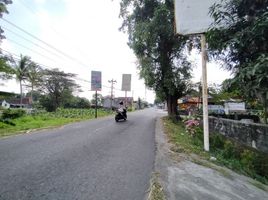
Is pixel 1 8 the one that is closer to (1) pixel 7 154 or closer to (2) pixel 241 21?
(1) pixel 7 154

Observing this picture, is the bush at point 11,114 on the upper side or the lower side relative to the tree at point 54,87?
lower

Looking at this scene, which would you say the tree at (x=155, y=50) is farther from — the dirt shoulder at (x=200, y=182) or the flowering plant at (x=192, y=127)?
the dirt shoulder at (x=200, y=182)

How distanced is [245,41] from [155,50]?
19.7 metres

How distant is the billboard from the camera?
34.9 m

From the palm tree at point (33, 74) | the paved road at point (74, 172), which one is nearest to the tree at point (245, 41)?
the paved road at point (74, 172)

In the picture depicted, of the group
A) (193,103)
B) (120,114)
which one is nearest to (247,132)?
(120,114)

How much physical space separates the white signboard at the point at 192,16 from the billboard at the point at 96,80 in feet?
88.1

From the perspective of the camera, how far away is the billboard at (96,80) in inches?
1374

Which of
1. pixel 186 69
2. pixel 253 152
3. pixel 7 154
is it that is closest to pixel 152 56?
pixel 186 69

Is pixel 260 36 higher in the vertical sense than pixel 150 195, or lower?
higher

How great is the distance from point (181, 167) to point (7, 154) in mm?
4959

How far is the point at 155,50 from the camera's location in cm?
2431

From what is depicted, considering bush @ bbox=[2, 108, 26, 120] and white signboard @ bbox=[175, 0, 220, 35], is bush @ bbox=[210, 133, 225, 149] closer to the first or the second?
white signboard @ bbox=[175, 0, 220, 35]

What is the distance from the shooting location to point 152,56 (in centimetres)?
2480
